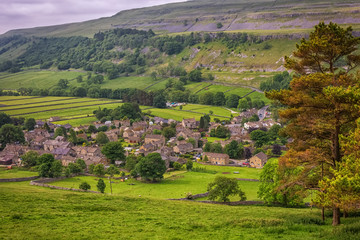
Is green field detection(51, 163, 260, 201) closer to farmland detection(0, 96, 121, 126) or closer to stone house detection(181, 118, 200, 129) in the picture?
stone house detection(181, 118, 200, 129)

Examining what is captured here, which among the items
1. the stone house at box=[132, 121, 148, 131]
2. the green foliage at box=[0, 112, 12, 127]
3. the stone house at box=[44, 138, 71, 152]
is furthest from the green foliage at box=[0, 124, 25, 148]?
the stone house at box=[132, 121, 148, 131]

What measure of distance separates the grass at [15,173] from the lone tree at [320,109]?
1860 inches

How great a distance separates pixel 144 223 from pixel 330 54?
17.4m

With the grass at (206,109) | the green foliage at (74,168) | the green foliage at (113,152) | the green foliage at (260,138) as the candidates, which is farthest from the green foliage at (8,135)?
the grass at (206,109)

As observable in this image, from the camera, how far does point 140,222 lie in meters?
23.5

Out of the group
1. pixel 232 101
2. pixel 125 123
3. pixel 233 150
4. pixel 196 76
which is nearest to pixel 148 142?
pixel 233 150

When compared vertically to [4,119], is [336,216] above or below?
below

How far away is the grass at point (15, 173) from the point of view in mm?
55250

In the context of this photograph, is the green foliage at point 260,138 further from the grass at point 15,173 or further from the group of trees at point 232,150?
the grass at point 15,173

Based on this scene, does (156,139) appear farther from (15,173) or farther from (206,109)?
(206,109)

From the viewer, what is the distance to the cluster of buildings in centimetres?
7216

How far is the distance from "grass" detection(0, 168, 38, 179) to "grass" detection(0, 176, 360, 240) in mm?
27521

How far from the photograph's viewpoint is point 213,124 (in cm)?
10425

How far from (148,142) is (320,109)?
67.8 m
